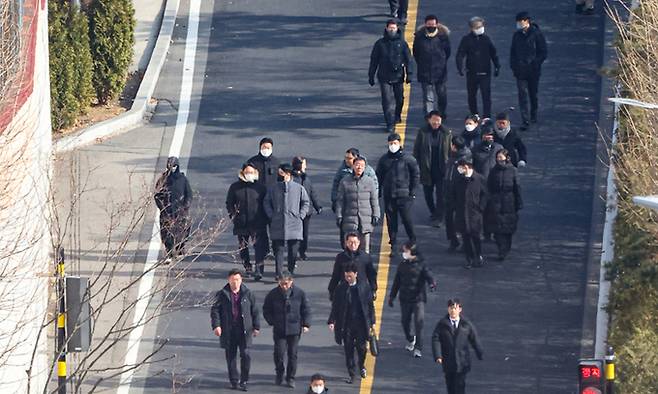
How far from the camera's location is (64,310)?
1792 centimetres

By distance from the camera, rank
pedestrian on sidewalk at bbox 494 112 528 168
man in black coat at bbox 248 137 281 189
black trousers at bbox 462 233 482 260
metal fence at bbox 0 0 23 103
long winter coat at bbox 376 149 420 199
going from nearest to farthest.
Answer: metal fence at bbox 0 0 23 103 → black trousers at bbox 462 233 482 260 → long winter coat at bbox 376 149 420 199 → man in black coat at bbox 248 137 281 189 → pedestrian on sidewalk at bbox 494 112 528 168

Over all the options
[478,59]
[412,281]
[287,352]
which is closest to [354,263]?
[412,281]

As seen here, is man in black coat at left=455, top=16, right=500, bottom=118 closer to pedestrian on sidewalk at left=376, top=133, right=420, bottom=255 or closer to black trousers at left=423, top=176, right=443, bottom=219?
black trousers at left=423, top=176, right=443, bottom=219

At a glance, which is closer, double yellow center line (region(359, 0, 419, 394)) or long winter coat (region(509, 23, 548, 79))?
double yellow center line (region(359, 0, 419, 394))

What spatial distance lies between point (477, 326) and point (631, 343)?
375 cm

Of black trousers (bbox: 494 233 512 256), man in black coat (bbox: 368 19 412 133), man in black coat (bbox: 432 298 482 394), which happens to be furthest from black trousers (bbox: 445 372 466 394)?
man in black coat (bbox: 368 19 412 133)

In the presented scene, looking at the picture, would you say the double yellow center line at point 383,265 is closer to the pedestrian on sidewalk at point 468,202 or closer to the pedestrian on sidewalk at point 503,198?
the pedestrian on sidewalk at point 468,202

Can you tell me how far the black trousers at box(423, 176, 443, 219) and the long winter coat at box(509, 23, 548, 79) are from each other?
2877 millimetres

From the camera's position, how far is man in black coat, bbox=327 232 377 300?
2278cm

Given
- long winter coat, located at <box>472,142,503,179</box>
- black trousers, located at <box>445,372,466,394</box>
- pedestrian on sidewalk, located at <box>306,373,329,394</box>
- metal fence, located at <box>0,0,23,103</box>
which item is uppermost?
metal fence, located at <box>0,0,23,103</box>

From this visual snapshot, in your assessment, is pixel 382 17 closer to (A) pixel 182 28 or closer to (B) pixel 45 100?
(A) pixel 182 28

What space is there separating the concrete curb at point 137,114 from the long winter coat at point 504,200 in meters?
6.38

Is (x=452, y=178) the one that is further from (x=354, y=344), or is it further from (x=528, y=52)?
(x=528, y=52)

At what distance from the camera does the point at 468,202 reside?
2488 centimetres
